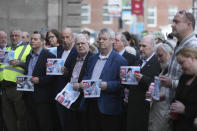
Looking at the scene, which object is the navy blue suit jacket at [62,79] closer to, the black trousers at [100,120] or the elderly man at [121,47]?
the elderly man at [121,47]

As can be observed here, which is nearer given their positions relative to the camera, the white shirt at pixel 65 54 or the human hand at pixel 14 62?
the white shirt at pixel 65 54

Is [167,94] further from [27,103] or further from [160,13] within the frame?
[160,13]

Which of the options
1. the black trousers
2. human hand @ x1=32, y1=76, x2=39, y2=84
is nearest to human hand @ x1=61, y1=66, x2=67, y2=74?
human hand @ x1=32, y1=76, x2=39, y2=84

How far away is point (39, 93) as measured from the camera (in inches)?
345

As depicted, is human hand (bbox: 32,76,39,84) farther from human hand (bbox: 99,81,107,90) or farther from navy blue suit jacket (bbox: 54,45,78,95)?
human hand (bbox: 99,81,107,90)

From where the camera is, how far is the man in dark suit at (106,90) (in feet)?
24.3

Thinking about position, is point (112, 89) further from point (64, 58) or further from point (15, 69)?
point (15, 69)

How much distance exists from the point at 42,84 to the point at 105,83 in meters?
1.98

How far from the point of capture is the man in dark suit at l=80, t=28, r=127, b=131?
292 inches

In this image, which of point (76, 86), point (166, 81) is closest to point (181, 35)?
point (166, 81)

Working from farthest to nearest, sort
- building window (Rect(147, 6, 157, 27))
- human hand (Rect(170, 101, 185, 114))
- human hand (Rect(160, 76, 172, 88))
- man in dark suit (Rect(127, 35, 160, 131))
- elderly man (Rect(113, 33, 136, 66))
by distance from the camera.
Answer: building window (Rect(147, 6, 157, 27)) → elderly man (Rect(113, 33, 136, 66)) → man in dark suit (Rect(127, 35, 160, 131)) → human hand (Rect(160, 76, 172, 88)) → human hand (Rect(170, 101, 185, 114))

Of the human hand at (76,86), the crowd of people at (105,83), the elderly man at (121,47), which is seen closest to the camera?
the crowd of people at (105,83)

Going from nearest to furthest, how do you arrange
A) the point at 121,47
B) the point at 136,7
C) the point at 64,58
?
the point at 64,58 < the point at 121,47 < the point at 136,7

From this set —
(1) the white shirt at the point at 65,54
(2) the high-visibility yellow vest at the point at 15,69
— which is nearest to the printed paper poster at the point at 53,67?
(1) the white shirt at the point at 65,54
